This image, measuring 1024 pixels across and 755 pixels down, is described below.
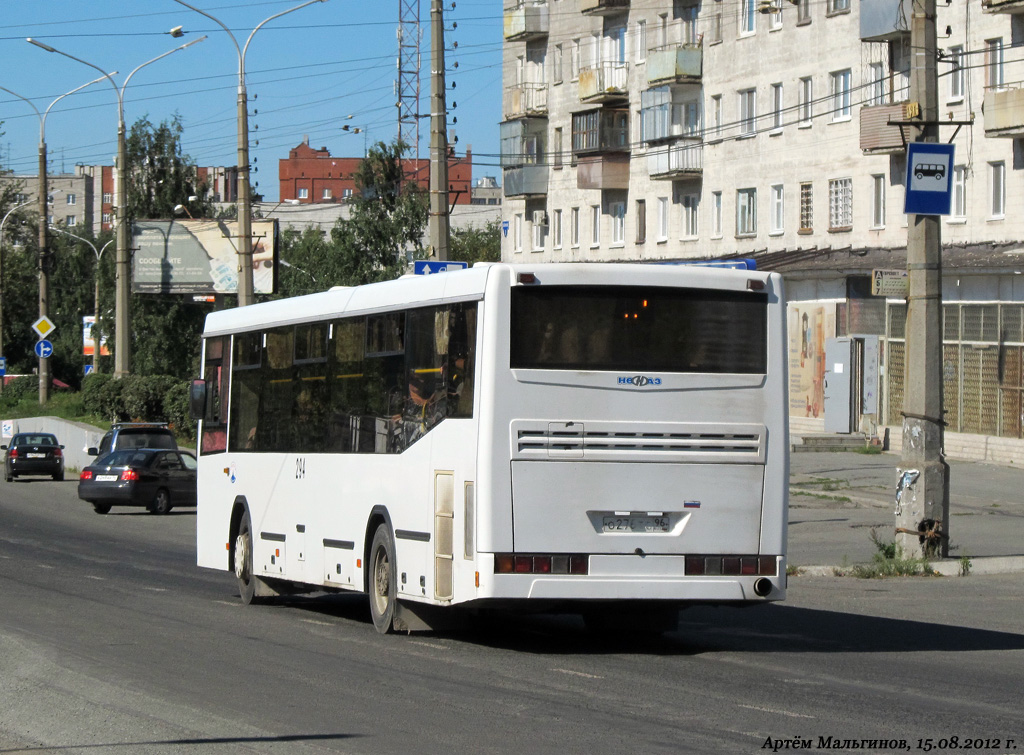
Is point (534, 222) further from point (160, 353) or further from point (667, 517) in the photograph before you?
point (667, 517)

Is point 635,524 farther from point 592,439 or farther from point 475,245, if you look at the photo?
point 475,245

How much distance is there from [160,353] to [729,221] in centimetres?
3202

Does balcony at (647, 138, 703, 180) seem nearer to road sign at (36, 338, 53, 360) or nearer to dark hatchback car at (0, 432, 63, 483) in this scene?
dark hatchback car at (0, 432, 63, 483)

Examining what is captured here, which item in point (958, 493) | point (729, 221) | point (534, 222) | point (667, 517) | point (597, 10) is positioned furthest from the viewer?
point (534, 222)

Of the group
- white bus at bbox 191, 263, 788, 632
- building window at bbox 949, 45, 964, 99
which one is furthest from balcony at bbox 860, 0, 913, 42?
white bus at bbox 191, 263, 788, 632

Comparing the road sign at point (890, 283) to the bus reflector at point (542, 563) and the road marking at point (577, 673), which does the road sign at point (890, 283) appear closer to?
the bus reflector at point (542, 563)

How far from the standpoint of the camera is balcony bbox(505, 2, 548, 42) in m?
65.2

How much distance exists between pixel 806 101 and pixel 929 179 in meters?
32.3

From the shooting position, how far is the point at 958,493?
30.5 meters

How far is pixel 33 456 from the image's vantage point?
163 ft

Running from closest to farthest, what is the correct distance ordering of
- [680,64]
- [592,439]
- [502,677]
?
[502,677]
[592,439]
[680,64]

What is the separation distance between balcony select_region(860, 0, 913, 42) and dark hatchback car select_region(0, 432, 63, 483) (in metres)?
26.1

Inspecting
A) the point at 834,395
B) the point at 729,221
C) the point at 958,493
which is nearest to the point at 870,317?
the point at 834,395

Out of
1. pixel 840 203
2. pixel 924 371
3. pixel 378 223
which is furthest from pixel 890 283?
pixel 378 223
